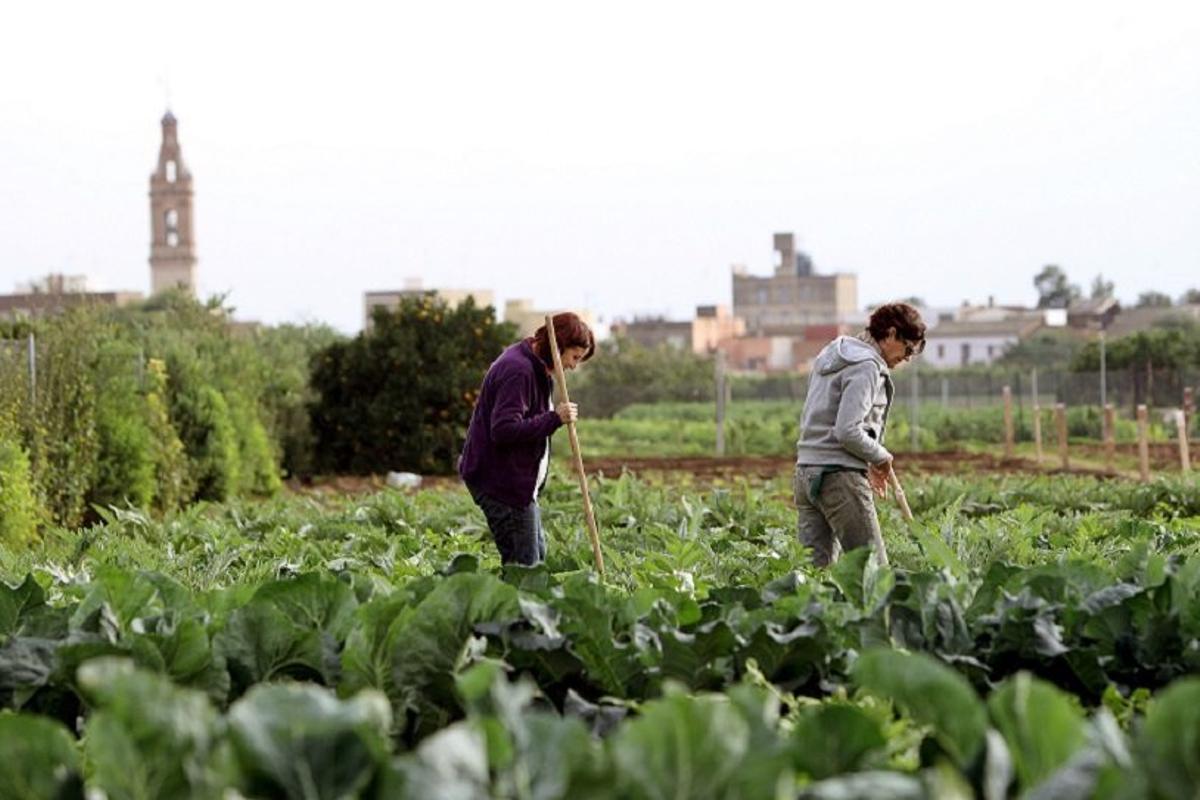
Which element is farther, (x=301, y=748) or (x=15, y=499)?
(x=15, y=499)

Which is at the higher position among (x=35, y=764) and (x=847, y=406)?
(x=847, y=406)

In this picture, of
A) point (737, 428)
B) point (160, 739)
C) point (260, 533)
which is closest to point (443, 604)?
point (160, 739)

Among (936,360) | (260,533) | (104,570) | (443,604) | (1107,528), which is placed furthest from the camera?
(936,360)

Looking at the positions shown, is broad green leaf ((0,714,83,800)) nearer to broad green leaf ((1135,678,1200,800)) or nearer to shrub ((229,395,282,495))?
broad green leaf ((1135,678,1200,800))

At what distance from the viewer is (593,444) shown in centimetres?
3372

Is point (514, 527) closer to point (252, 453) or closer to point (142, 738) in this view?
point (142, 738)

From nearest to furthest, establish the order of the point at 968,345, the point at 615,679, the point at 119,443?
the point at 615,679, the point at 119,443, the point at 968,345

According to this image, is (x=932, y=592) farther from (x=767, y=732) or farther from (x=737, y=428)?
(x=737, y=428)

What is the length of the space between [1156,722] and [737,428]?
29.9 meters

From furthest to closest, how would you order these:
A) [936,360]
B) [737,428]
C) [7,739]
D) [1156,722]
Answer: [936,360] < [737,428] < [7,739] < [1156,722]

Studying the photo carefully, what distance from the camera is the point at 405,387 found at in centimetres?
2708

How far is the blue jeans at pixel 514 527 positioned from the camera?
870cm

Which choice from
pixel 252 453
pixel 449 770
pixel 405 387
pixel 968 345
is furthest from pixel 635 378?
pixel 449 770

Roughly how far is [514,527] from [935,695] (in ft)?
19.4
